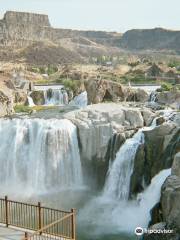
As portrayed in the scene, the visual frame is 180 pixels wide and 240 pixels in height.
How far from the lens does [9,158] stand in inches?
1041

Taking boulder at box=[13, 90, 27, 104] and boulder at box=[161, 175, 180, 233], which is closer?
boulder at box=[161, 175, 180, 233]

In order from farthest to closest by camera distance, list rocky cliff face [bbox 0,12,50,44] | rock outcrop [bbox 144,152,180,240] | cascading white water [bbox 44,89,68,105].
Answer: rocky cliff face [bbox 0,12,50,44]
cascading white water [bbox 44,89,68,105]
rock outcrop [bbox 144,152,180,240]

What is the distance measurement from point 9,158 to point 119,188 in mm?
6865

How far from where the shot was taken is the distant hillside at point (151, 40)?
14812 cm

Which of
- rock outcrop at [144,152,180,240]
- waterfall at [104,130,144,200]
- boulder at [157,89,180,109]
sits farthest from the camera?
boulder at [157,89,180,109]

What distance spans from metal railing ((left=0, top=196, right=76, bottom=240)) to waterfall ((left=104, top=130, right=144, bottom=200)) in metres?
4.00

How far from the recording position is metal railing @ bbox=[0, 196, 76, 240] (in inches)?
487

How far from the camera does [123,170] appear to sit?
2284 cm

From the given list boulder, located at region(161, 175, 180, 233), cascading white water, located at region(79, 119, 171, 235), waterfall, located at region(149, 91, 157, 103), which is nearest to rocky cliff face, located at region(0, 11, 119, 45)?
waterfall, located at region(149, 91, 157, 103)

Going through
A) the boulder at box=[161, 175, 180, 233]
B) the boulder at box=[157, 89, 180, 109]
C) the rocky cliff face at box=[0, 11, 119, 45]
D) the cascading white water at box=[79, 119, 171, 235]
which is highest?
the rocky cliff face at box=[0, 11, 119, 45]

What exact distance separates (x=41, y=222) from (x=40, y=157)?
12.7 metres

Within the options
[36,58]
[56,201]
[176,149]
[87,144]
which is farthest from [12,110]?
[36,58]

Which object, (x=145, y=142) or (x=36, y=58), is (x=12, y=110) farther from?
(x=36, y=58)

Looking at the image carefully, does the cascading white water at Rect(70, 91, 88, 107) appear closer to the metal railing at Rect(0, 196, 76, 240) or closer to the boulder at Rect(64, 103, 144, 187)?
the boulder at Rect(64, 103, 144, 187)
